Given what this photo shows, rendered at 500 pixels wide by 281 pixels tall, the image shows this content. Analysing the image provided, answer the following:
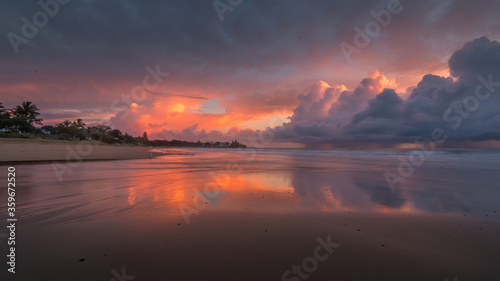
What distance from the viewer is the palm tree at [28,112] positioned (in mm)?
62250

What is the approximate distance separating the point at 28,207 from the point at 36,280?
495 cm

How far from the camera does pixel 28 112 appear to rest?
211 feet

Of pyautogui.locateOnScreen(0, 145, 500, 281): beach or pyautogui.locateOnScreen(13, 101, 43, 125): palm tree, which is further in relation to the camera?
pyautogui.locateOnScreen(13, 101, 43, 125): palm tree

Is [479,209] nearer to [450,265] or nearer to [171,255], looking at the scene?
[450,265]

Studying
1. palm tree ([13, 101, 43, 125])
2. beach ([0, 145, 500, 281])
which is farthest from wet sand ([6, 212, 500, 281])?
palm tree ([13, 101, 43, 125])

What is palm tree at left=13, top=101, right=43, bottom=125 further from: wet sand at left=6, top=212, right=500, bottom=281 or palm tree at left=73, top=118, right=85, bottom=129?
wet sand at left=6, top=212, right=500, bottom=281

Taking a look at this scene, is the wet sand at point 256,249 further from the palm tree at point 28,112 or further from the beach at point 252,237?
the palm tree at point 28,112

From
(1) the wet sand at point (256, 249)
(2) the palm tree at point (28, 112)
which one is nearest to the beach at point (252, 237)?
(1) the wet sand at point (256, 249)

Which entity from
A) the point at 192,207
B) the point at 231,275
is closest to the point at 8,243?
the point at 192,207

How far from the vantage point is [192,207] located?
657 cm

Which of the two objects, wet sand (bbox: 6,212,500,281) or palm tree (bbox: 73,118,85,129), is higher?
palm tree (bbox: 73,118,85,129)

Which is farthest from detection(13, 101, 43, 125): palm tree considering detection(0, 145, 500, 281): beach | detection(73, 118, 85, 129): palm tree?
detection(0, 145, 500, 281): beach

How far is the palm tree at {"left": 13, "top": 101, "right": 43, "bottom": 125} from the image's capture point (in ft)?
204

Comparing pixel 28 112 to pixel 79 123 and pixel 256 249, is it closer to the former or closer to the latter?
pixel 79 123
